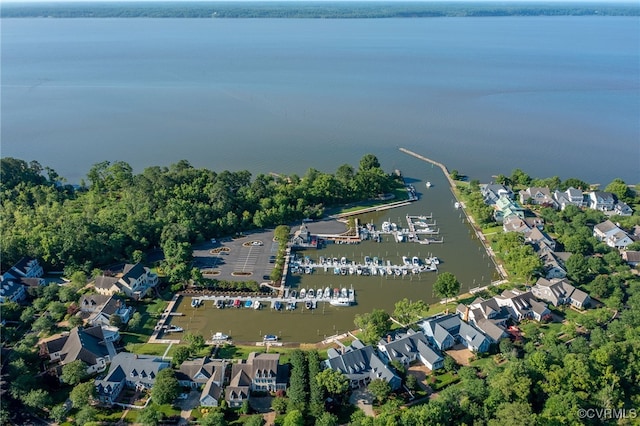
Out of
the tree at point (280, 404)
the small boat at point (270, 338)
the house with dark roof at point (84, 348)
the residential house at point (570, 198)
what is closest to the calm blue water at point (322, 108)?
the residential house at point (570, 198)

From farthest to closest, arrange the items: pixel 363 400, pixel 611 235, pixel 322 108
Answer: pixel 322 108 < pixel 611 235 < pixel 363 400

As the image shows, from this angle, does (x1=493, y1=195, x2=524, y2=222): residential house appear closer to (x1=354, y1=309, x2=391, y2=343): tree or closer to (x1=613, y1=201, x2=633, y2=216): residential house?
(x1=613, y1=201, x2=633, y2=216): residential house

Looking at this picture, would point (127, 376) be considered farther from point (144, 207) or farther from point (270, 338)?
point (144, 207)

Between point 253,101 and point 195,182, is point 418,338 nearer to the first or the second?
point 195,182

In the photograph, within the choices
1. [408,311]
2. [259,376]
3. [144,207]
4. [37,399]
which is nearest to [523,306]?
[408,311]

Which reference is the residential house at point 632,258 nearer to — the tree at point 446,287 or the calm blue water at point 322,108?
the tree at point 446,287

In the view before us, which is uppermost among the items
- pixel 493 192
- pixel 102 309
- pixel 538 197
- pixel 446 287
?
pixel 493 192
